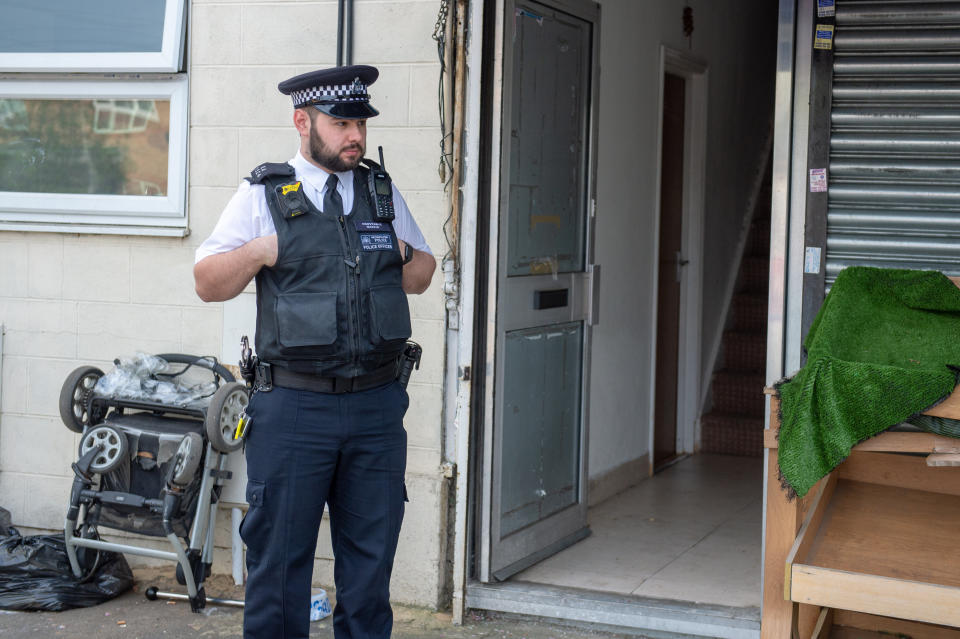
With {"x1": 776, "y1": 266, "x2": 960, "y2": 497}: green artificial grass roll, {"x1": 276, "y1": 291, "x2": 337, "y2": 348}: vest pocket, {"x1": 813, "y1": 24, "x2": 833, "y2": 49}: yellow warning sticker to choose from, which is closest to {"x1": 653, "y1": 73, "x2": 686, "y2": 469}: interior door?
{"x1": 813, "y1": 24, "x2": 833, "y2": 49}: yellow warning sticker

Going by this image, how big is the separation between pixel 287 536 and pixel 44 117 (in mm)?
2579

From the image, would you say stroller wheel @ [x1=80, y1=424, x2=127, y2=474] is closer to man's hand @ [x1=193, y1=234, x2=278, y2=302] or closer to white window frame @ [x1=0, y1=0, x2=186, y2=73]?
man's hand @ [x1=193, y1=234, x2=278, y2=302]

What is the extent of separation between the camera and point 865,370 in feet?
9.13

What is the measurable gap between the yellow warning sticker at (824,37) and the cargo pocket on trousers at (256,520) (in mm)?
2267

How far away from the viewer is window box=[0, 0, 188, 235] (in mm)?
4555

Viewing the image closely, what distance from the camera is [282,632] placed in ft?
10.4

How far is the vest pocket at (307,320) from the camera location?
302cm

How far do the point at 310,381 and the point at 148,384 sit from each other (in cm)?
155

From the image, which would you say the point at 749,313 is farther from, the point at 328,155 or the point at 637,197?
the point at 328,155

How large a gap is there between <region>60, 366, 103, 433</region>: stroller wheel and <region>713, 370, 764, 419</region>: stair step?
13.9ft

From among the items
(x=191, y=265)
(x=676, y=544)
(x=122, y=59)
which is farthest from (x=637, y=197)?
(x=122, y=59)

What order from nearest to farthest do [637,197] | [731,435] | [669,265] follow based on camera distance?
[637,197] < [669,265] < [731,435]

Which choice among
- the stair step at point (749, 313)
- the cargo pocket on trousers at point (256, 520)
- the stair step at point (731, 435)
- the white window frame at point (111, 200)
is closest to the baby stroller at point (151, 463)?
the white window frame at point (111, 200)

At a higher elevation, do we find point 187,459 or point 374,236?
point 374,236
